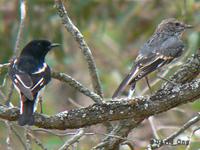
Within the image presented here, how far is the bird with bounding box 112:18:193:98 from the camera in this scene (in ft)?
21.5

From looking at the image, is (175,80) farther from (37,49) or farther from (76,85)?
Result: (37,49)

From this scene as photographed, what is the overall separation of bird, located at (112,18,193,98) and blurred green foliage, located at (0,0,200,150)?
0.46m

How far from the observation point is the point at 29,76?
620 cm

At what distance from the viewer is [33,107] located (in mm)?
5664

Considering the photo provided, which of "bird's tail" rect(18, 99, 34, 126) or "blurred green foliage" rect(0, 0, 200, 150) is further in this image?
"blurred green foliage" rect(0, 0, 200, 150)

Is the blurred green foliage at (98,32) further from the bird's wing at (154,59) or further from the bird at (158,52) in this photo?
the bird's wing at (154,59)

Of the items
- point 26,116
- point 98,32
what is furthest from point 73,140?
point 98,32

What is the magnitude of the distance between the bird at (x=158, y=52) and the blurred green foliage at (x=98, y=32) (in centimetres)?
46

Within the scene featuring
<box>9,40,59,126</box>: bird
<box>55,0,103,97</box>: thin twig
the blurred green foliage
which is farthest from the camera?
the blurred green foliage

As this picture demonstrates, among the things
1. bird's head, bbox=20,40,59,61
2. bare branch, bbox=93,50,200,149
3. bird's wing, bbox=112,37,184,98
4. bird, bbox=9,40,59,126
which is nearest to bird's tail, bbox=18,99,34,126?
bird, bbox=9,40,59,126

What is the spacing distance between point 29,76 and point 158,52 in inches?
60.2

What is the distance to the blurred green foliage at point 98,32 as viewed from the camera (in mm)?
9531

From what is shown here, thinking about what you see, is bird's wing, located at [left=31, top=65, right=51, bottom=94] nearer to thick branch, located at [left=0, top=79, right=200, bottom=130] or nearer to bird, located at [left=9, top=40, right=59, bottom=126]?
bird, located at [left=9, top=40, right=59, bottom=126]

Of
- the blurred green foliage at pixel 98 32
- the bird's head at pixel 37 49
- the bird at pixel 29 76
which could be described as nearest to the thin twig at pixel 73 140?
the bird at pixel 29 76
